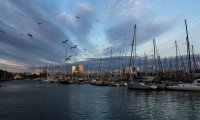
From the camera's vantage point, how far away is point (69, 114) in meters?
37.1

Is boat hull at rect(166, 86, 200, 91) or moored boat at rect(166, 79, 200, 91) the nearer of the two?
boat hull at rect(166, 86, 200, 91)

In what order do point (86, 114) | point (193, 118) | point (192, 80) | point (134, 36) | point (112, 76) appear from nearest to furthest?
point (193, 118) → point (86, 114) → point (192, 80) → point (134, 36) → point (112, 76)

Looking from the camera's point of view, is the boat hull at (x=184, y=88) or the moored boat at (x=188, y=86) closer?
the boat hull at (x=184, y=88)

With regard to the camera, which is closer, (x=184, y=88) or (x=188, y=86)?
(x=188, y=86)

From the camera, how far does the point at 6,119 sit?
33.7 meters

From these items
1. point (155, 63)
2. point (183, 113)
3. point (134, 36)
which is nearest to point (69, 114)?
point (183, 113)

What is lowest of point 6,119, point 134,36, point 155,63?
point 6,119

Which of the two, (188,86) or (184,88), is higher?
(188,86)

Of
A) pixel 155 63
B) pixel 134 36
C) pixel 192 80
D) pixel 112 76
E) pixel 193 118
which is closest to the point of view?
pixel 193 118

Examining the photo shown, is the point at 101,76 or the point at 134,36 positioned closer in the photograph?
the point at 134,36

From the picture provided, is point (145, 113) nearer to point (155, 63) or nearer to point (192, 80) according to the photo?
point (192, 80)

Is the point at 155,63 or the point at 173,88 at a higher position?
the point at 155,63

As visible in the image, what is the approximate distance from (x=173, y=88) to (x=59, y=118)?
5767cm

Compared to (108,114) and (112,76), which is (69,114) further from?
(112,76)
